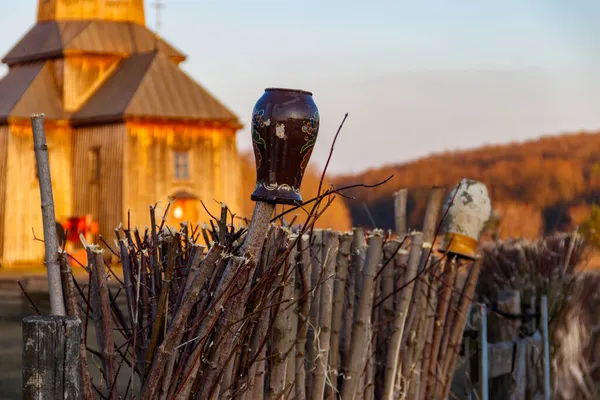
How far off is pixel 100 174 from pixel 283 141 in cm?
2560

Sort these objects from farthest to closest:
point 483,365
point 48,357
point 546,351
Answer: point 546,351 < point 483,365 < point 48,357

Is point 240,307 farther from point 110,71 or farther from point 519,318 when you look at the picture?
point 110,71

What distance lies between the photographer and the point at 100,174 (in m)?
28.7

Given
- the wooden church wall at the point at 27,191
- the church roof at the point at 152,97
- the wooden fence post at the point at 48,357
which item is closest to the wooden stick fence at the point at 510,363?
the wooden fence post at the point at 48,357

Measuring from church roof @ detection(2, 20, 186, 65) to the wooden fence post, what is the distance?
28.0 meters

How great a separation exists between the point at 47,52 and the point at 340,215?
10.4 metres

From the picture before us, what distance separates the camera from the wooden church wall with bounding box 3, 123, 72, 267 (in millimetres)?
27906

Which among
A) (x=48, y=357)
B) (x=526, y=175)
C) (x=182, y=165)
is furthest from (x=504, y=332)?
(x=526, y=175)

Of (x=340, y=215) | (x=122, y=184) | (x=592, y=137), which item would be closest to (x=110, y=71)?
(x=122, y=184)

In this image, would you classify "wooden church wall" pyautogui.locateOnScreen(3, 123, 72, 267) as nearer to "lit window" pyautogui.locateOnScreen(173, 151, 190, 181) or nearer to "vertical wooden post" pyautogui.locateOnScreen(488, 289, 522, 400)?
"lit window" pyautogui.locateOnScreen(173, 151, 190, 181)

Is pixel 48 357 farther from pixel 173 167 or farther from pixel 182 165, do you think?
pixel 182 165

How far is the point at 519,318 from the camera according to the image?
24.1 feet

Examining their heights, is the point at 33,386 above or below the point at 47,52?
below

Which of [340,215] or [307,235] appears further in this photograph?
[340,215]
